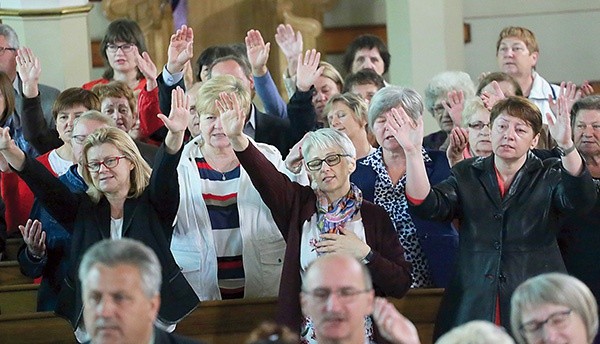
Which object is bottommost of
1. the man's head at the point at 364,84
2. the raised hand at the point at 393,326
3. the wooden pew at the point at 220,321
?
the wooden pew at the point at 220,321

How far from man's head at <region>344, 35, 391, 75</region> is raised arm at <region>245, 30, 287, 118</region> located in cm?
99

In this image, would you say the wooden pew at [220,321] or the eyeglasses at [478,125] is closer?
the wooden pew at [220,321]

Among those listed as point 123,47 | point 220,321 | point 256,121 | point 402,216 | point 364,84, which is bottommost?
point 220,321

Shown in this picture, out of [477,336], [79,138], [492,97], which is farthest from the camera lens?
[492,97]

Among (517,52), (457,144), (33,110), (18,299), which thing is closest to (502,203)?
(457,144)

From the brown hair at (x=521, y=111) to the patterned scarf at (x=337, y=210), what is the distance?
1.87 ft

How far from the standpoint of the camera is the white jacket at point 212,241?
541cm

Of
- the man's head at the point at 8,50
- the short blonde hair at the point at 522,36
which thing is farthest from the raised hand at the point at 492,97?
the man's head at the point at 8,50

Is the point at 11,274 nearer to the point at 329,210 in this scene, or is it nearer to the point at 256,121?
the point at 256,121

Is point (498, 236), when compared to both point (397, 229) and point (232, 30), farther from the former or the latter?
point (232, 30)

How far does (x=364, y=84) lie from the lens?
21.8ft

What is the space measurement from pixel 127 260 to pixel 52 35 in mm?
4423

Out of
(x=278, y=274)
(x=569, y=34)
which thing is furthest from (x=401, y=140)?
(x=569, y=34)

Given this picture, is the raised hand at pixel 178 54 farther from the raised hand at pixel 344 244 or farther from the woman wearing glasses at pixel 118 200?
the raised hand at pixel 344 244
